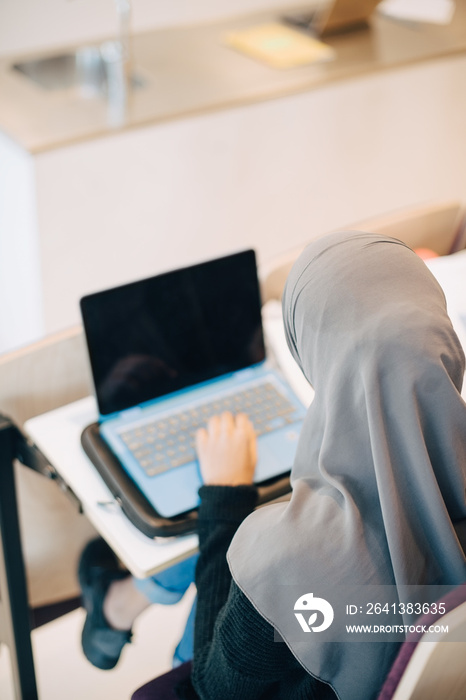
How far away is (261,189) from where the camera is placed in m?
2.41

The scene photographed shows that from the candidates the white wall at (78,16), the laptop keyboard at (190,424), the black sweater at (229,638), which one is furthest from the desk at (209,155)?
the black sweater at (229,638)

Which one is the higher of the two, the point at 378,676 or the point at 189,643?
the point at 378,676

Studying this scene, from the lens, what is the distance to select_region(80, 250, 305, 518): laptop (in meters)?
1.12

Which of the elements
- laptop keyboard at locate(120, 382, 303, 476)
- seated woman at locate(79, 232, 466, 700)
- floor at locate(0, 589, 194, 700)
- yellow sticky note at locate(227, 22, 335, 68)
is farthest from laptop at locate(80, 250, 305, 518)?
yellow sticky note at locate(227, 22, 335, 68)

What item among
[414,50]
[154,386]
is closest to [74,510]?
[154,386]

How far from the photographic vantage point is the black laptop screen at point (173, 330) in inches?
45.0

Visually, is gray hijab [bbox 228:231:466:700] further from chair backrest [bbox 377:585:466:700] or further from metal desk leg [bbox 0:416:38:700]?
metal desk leg [bbox 0:416:38:700]

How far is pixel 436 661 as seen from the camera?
668mm

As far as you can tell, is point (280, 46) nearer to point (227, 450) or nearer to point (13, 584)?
point (227, 450)

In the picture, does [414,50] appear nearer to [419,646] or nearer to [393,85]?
[393,85]

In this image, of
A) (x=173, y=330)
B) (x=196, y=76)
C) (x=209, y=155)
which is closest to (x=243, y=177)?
(x=209, y=155)

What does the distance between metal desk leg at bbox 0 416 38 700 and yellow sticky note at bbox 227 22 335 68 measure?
1702 millimetres

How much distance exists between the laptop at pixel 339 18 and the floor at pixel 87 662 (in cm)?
203

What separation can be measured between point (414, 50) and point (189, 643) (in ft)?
7.21
